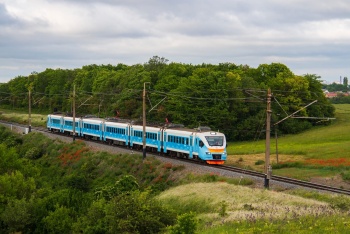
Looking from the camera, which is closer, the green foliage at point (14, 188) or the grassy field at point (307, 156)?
the green foliage at point (14, 188)

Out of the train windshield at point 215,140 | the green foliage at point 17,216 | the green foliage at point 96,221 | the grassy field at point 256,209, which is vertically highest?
the train windshield at point 215,140

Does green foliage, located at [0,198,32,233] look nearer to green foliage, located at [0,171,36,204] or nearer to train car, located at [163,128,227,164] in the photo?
green foliage, located at [0,171,36,204]

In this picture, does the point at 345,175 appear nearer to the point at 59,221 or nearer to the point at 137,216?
the point at 59,221

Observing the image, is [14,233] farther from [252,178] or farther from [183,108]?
[183,108]

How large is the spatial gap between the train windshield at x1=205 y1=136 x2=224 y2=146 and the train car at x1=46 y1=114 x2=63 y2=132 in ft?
141

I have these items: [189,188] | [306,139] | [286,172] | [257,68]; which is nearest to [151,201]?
[189,188]

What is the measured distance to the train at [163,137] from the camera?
154 ft

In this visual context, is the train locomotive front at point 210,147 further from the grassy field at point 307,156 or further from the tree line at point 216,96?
A: the tree line at point 216,96

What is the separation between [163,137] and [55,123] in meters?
38.8

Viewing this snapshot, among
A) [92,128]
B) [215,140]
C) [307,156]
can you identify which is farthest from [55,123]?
[215,140]

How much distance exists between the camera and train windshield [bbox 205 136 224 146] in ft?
153

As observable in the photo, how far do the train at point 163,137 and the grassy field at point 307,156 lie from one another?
461 cm

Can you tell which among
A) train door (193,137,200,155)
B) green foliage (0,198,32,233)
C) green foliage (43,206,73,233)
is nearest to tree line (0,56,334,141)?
train door (193,137,200,155)

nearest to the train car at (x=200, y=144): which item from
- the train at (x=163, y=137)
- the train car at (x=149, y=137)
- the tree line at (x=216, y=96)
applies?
the train at (x=163, y=137)
